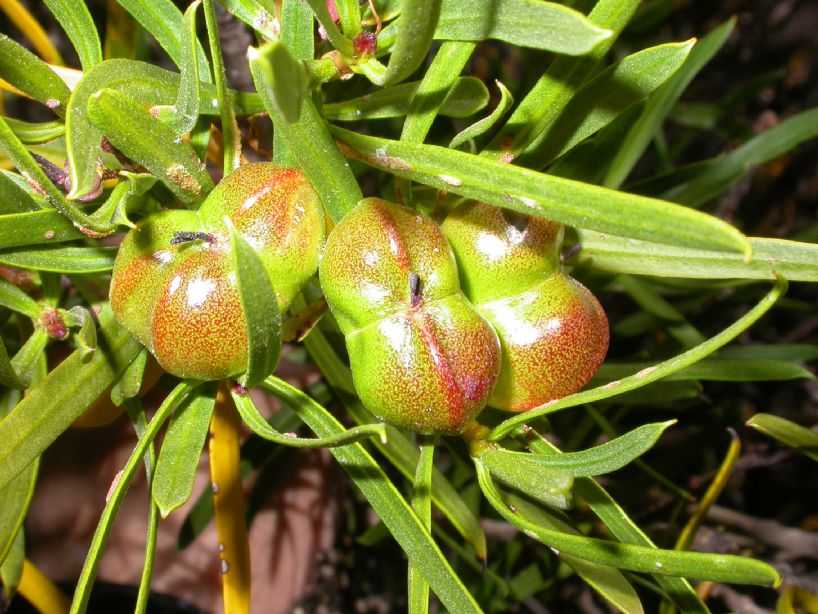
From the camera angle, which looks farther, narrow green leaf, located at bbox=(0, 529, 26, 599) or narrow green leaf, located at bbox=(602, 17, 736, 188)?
narrow green leaf, located at bbox=(602, 17, 736, 188)

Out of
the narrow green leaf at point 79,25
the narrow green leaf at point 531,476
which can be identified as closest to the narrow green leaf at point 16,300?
the narrow green leaf at point 79,25

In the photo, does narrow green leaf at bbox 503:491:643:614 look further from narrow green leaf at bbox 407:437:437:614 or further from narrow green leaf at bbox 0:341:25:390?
narrow green leaf at bbox 0:341:25:390

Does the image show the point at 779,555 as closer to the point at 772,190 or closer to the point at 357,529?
the point at 357,529

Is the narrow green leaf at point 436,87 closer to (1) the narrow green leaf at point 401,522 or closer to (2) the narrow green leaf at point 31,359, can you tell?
(1) the narrow green leaf at point 401,522

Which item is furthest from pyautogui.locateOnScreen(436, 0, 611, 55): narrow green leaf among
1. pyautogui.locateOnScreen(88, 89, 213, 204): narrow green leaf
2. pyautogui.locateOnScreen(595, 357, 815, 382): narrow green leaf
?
pyautogui.locateOnScreen(595, 357, 815, 382): narrow green leaf

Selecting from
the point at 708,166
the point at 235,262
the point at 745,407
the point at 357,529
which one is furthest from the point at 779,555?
the point at 235,262

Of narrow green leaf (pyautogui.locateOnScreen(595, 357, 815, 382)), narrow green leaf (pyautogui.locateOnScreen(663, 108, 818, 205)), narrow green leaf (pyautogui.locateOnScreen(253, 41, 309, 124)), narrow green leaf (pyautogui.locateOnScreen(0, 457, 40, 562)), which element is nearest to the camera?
narrow green leaf (pyautogui.locateOnScreen(253, 41, 309, 124))
